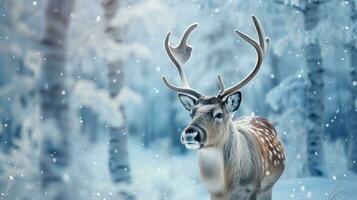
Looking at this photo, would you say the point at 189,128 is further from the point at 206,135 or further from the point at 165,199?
the point at 165,199

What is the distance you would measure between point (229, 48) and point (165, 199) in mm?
1364

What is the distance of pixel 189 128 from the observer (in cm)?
341

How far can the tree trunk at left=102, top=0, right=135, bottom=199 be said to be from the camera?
16.3ft

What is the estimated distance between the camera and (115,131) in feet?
16.4

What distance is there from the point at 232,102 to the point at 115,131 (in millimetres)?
1611

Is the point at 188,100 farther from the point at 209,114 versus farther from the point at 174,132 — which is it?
the point at 174,132

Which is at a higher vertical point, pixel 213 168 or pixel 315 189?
pixel 213 168

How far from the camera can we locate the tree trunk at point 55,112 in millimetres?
4848

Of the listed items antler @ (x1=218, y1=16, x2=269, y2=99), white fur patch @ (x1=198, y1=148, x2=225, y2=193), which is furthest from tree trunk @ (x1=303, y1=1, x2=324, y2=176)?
white fur patch @ (x1=198, y1=148, x2=225, y2=193)

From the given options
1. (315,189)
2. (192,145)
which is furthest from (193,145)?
(315,189)

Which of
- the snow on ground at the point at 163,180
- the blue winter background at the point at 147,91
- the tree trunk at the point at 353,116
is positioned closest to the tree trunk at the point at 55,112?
the blue winter background at the point at 147,91

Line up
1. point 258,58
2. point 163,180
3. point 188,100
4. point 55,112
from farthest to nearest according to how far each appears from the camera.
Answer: point 163,180, point 55,112, point 258,58, point 188,100

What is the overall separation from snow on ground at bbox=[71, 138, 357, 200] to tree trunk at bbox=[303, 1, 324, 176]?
0.67 feet

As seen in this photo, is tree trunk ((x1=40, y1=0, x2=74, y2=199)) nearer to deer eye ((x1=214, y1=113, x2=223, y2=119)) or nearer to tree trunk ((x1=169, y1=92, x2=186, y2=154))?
tree trunk ((x1=169, y1=92, x2=186, y2=154))
